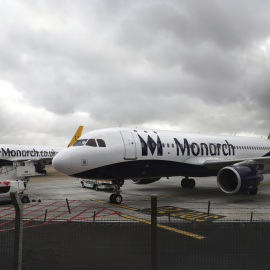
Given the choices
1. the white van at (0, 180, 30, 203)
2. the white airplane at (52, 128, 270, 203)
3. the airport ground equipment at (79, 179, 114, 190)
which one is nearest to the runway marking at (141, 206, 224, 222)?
the white airplane at (52, 128, 270, 203)

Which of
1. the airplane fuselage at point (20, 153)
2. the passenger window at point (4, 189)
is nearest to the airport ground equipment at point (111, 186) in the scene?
the passenger window at point (4, 189)

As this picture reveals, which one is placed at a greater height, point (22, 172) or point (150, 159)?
point (150, 159)

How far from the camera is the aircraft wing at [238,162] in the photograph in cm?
1746

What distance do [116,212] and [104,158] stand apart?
2.94 m

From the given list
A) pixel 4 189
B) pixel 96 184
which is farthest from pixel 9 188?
pixel 96 184

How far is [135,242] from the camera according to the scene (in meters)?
8.95

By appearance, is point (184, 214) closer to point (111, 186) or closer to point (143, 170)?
point (143, 170)

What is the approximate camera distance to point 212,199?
58.1ft

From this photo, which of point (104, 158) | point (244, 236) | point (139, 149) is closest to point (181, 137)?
point (139, 149)

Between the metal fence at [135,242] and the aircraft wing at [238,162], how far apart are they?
6.02 m

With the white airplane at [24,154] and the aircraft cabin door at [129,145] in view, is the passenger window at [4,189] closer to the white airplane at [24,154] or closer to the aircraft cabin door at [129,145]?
the aircraft cabin door at [129,145]

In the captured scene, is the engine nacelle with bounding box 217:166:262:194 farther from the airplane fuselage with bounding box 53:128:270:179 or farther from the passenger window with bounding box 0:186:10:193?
the passenger window with bounding box 0:186:10:193

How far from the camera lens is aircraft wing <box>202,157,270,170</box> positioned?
17.5m

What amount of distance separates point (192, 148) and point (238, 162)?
10.4 feet
